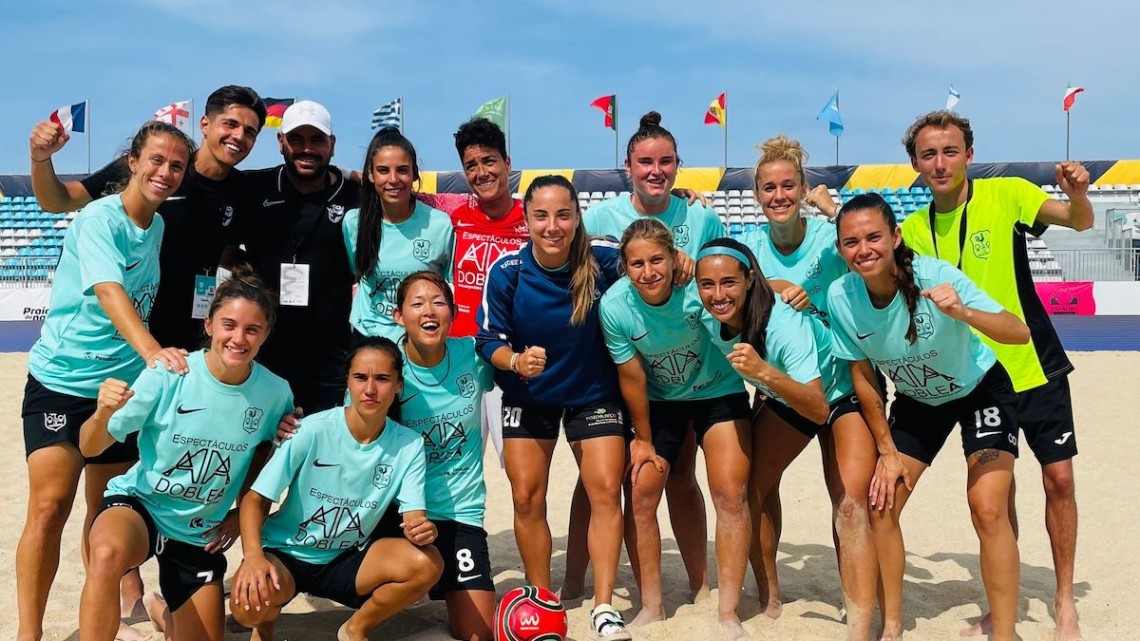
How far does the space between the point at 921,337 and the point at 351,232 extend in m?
2.49

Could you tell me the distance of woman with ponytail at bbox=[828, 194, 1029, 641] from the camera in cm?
374

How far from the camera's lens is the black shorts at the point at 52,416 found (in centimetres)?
379

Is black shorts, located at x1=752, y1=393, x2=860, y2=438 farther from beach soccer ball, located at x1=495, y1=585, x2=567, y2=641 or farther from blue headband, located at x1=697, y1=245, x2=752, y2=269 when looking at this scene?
beach soccer ball, located at x1=495, y1=585, x2=567, y2=641

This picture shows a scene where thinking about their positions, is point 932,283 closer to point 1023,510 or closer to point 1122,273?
point 1023,510

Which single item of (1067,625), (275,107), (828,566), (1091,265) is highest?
(275,107)

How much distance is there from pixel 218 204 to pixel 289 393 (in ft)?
→ 3.38

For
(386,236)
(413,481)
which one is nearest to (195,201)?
(386,236)

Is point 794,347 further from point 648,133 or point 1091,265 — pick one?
point 1091,265

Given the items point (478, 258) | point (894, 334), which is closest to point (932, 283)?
point (894, 334)

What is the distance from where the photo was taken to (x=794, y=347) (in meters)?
3.88

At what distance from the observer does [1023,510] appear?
682cm

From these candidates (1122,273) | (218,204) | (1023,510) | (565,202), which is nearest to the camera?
(565,202)

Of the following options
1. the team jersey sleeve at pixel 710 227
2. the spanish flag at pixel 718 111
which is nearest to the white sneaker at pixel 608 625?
the team jersey sleeve at pixel 710 227

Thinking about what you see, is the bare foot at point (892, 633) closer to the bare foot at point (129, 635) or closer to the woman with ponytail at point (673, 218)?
the woman with ponytail at point (673, 218)
